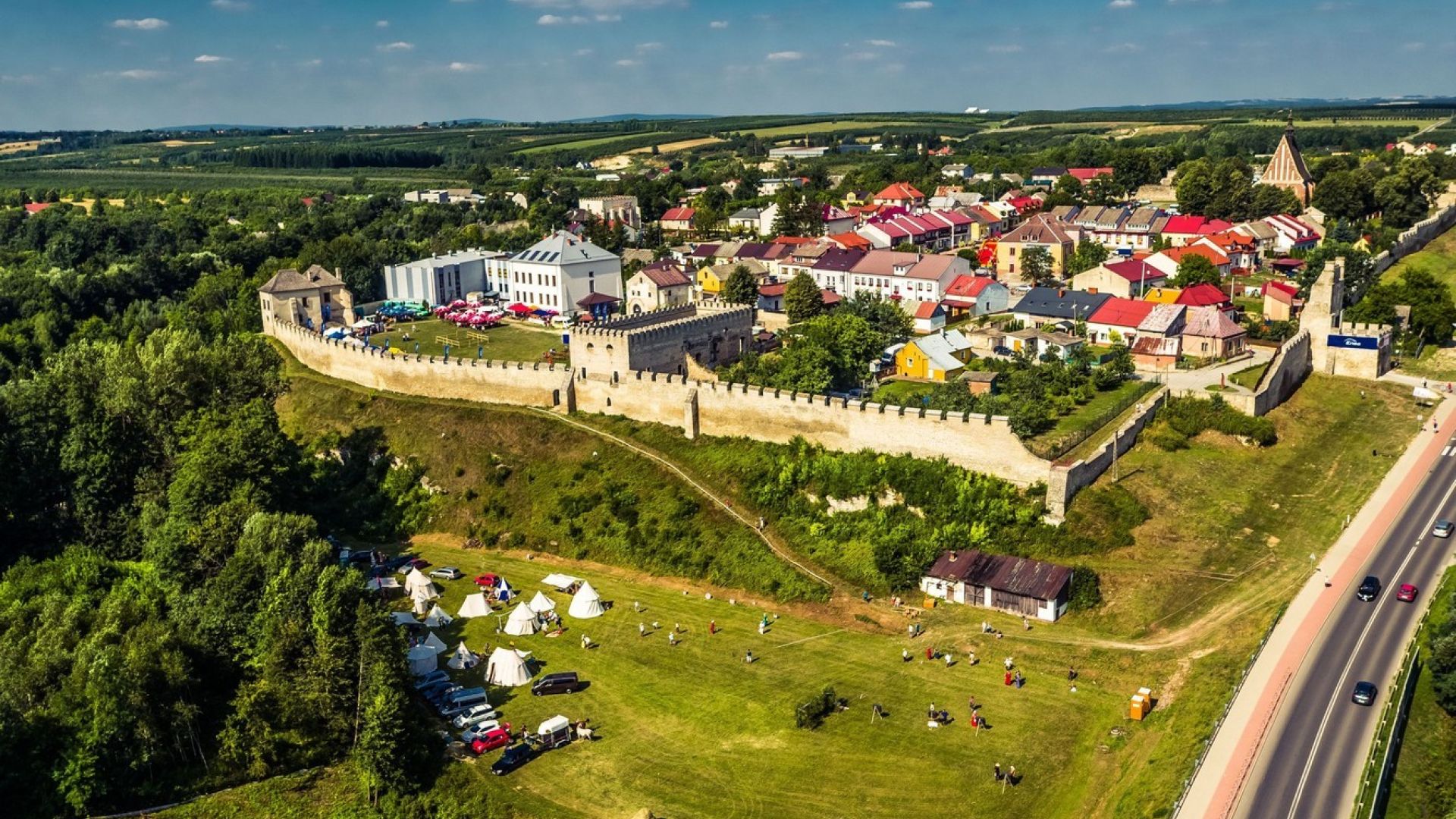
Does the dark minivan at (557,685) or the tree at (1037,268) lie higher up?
the tree at (1037,268)

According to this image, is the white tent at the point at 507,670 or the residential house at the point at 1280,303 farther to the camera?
the residential house at the point at 1280,303

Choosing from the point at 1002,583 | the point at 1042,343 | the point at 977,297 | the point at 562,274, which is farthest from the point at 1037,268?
the point at 1002,583

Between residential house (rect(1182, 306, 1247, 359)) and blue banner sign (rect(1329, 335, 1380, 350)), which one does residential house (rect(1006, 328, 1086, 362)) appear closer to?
residential house (rect(1182, 306, 1247, 359))

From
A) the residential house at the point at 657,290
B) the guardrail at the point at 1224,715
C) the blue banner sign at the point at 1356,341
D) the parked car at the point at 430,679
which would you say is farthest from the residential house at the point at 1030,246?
the parked car at the point at 430,679

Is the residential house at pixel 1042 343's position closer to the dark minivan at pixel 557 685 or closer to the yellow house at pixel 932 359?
the yellow house at pixel 932 359

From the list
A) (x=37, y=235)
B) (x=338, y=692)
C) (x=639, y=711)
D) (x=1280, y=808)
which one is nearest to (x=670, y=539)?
(x=639, y=711)

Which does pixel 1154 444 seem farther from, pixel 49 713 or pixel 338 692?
pixel 49 713
